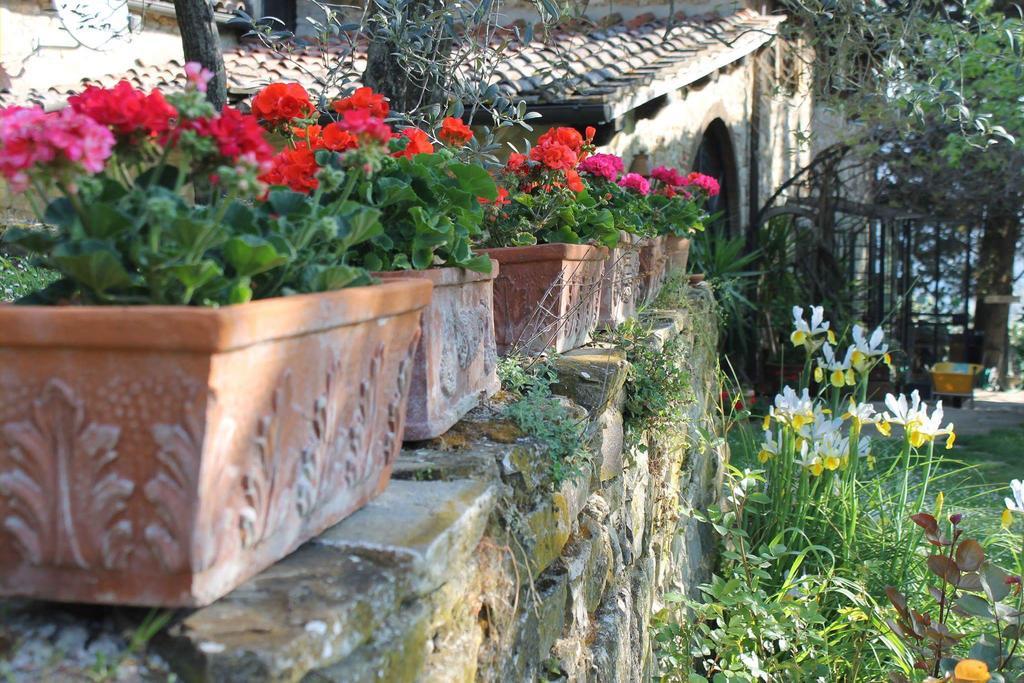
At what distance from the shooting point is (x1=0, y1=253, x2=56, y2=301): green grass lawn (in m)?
2.97

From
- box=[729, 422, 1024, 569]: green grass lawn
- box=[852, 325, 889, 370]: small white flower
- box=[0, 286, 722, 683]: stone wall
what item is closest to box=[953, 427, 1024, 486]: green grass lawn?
box=[729, 422, 1024, 569]: green grass lawn

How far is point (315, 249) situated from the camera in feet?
3.96

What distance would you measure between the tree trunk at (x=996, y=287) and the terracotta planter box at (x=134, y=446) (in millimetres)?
11303

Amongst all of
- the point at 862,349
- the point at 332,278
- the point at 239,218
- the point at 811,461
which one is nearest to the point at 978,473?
the point at 862,349

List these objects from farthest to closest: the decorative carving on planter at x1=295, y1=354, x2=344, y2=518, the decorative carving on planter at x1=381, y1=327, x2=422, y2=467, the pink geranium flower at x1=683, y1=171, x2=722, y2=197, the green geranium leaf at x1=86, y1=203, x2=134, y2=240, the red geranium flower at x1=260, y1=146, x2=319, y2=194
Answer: the pink geranium flower at x1=683, y1=171, x2=722, y2=197, the red geranium flower at x1=260, y1=146, x2=319, y2=194, the decorative carving on planter at x1=381, y1=327, x2=422, y2=467, the decorative carving on planter at x1=295, y1=354, x2=344, y2=518, the green geranium leaf at x1=86, y1=203, x2=134, y2=240

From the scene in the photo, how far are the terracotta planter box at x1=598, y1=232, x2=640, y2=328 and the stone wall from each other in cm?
42

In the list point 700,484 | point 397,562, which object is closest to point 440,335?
point 397,562

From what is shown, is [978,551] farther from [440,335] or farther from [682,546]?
[440,335]

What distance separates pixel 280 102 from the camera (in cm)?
161

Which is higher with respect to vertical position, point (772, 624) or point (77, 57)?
point (77, 57)

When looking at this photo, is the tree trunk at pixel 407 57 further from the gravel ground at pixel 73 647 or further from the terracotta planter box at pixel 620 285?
the gravel ground at pixel 73 647

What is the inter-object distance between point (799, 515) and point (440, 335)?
251cm

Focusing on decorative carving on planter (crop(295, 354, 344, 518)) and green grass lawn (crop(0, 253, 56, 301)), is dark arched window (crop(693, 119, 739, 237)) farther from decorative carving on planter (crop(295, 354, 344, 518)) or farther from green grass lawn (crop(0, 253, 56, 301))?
decorative carving on planter (crop(295, 354, 344, 518))

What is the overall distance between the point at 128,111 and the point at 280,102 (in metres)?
0.68
